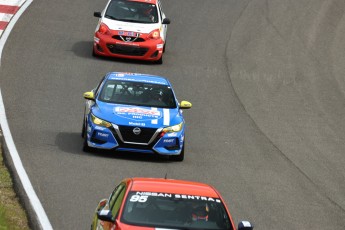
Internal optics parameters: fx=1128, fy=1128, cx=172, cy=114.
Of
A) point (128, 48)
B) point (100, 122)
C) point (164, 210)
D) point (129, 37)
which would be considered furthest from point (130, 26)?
point (164, 210)

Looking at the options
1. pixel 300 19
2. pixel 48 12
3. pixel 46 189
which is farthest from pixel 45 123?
pixel 300 19

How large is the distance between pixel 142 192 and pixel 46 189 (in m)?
4.53

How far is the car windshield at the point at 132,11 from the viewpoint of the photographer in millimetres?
28359

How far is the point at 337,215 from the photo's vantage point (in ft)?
54.9

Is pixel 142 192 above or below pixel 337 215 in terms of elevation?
above

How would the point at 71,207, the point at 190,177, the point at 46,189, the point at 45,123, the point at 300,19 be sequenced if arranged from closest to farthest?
the point at 71,207, the point at 46,189, the point at 190,177, the point at 45,123, the point at 300,19

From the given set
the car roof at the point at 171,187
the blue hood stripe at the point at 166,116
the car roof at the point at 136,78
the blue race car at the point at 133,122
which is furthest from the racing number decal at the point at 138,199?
the car roof at the point at 136,78

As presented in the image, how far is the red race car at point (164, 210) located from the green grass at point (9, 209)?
1.69 metres

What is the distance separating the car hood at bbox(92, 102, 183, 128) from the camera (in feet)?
61.7

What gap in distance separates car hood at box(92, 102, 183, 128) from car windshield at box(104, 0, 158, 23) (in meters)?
9.17

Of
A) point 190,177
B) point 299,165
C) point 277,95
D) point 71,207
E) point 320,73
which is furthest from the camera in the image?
point 320,73

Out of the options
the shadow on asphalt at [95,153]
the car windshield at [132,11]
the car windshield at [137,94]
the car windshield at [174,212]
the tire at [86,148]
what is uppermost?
the car windshield at [174,212]

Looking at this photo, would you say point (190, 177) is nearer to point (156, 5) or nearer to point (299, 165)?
point (299, 165)

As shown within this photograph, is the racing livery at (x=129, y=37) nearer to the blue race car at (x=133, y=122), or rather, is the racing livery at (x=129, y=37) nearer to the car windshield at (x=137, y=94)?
the car windshield at (x=137, y=94)
